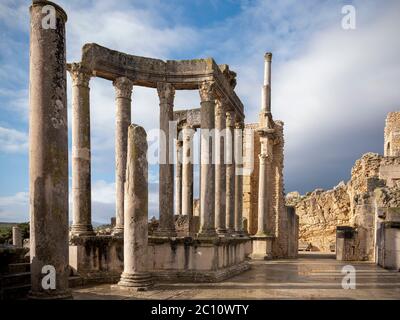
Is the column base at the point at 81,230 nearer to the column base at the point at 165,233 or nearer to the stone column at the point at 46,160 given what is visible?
the column base at the point at 165,233

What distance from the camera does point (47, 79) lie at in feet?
20.7

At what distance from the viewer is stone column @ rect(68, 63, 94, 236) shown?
11719 mm

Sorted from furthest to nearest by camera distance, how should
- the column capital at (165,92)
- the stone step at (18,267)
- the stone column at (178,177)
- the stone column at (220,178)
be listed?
the stone column at (178,177)
the stone column at (220,178)
the column capital at (165,92)
the stone step at (18,267)

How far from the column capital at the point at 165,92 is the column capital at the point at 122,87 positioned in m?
1.14

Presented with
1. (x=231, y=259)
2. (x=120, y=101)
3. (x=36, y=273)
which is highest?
(x=120, y=101)

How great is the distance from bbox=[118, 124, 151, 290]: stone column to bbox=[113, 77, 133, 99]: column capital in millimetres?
3294

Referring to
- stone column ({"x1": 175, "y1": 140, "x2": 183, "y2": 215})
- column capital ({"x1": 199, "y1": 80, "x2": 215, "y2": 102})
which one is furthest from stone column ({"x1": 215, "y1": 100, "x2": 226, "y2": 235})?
stone column ({"x1": 175, "y1": 140, "x2": 183, "y2": 215})

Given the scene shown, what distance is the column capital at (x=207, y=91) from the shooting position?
13.0 meters

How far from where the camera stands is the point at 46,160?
20.5ft

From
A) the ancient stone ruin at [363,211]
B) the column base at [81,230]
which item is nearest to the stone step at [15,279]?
the column base at [81,230]

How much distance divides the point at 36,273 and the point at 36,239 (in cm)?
57

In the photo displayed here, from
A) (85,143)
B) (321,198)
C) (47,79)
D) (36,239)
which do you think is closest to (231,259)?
(85,143)
